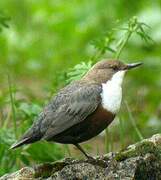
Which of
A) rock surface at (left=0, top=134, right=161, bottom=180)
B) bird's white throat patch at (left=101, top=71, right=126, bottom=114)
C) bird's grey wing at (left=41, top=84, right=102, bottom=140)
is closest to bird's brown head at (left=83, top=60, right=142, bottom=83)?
bird's white throat patch at (left=101, top=71, right=126, bottom=114)

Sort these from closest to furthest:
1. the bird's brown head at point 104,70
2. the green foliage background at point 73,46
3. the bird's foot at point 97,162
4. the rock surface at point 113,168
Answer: the rock surface at point 113,168 → the bird's foot at point 97,162 → the bird's brown head at point 104,70 → the green foliage background at point 73,46

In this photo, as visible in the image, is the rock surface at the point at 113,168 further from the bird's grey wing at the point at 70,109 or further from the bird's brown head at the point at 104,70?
the bird's brown head at the point at 104,70

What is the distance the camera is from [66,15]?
35.7 feet

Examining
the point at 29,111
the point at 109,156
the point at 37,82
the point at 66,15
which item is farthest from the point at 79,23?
the point at 109,156

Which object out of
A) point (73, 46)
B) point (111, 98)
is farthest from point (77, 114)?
point (73, 46)

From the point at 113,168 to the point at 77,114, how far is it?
58cm

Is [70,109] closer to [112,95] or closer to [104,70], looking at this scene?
[112,95]

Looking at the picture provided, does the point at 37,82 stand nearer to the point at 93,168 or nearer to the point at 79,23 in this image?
the point at 79,23

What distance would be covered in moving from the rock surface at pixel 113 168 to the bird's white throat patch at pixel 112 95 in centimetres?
33

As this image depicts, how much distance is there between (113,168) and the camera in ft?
15.5

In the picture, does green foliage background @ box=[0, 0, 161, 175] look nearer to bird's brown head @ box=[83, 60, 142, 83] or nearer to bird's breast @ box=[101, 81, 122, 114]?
bird's brown head @ box=[83, 60, 142, 83]

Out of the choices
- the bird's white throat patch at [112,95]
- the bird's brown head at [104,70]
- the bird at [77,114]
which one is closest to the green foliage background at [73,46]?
the bird's brown head at [104,70]

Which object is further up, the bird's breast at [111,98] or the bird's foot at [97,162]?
the bird's breast at [111,98]

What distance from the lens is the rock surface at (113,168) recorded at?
15.4 ft
